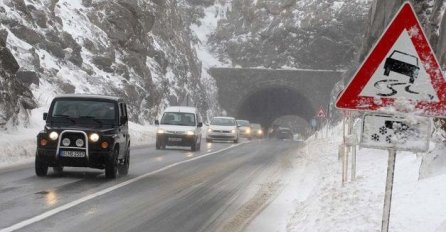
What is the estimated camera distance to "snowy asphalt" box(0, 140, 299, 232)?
847cm

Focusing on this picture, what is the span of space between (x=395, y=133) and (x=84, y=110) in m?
9.60

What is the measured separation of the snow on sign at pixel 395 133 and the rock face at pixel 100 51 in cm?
2418

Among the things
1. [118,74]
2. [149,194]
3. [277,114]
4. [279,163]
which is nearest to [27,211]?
[149,194]

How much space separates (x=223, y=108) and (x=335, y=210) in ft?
200

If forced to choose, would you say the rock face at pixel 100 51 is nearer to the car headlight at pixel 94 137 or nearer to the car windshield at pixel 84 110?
the car windshield at pixel 84 110

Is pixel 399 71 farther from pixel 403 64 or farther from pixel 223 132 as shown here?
pixel 223 132

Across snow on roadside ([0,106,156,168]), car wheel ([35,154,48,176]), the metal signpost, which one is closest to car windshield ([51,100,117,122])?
car wheel ([35,154,48,176])

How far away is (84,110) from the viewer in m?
14.0

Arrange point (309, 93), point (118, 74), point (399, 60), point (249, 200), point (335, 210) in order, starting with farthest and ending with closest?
point (309, 93), point (118, 74), point (249, 200), point (335, 210), point (399, 60)

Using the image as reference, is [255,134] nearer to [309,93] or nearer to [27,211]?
[309,93]

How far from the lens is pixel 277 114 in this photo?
78375 millimetres

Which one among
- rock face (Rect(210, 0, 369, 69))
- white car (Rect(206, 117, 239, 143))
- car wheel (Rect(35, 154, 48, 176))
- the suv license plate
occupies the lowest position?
white car (Rect(206, 117, 239, 143))

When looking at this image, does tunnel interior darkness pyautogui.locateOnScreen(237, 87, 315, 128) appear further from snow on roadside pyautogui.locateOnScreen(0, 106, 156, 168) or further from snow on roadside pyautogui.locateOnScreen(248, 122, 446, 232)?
snow on roadside pyautogui.locateOnScreen(248, 122, 446, 232)

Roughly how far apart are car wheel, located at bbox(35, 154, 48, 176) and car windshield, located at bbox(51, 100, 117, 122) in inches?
42.4
